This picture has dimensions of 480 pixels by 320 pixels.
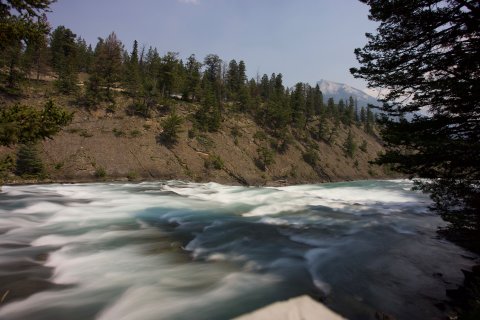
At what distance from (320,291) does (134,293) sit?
14.1 ft

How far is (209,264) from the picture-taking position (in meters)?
8.56

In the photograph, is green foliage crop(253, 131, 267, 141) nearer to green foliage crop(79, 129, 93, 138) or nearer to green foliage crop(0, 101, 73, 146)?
green foliage crop(79, 129, 93, 138)

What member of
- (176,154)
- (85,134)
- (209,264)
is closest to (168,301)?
(209,264)

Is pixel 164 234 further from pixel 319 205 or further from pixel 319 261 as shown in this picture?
pixel 319 205

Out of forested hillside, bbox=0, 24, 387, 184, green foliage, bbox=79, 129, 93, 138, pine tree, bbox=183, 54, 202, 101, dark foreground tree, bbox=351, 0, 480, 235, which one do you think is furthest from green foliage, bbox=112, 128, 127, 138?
dark foreground tree, bbox=351, 0, 480, 235

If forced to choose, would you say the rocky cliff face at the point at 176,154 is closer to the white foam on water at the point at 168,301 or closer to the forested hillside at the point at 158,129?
the forested hillside at the point at 158,129

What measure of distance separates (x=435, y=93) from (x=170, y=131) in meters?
42.1

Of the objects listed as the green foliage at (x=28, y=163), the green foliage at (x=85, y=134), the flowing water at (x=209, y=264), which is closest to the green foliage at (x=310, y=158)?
the green foliage at (x=85, y=134)

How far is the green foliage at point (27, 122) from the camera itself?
7348mm

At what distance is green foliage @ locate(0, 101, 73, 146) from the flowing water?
134 inches

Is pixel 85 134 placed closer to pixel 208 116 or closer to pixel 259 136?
pixel 208 116

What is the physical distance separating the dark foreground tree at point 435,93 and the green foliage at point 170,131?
39.7m

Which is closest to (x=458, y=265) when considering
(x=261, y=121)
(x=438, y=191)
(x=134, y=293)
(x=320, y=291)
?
(x=438, y=191)

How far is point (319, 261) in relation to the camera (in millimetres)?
9047
